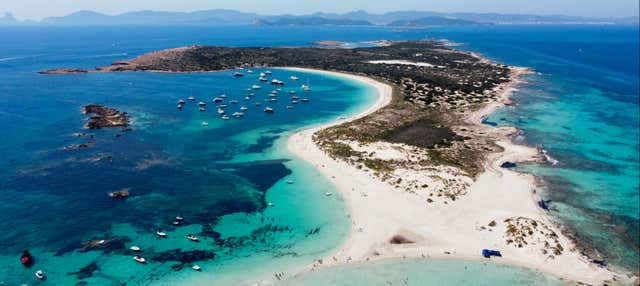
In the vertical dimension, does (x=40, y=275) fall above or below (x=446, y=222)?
above

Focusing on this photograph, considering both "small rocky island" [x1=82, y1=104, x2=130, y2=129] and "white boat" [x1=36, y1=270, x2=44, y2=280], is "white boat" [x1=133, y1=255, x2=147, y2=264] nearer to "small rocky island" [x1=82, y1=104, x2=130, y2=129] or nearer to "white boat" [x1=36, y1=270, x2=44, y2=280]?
"white boat" [x1=36, y1=270, x2=44, y2=280]

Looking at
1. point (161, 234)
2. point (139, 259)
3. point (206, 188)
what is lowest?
point (139, 259)

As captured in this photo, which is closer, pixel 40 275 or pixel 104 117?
pixel 40 275

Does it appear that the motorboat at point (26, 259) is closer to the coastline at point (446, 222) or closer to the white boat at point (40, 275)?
the white boat at point (40, 275)

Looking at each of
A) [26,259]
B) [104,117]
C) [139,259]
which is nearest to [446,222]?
[139,259]

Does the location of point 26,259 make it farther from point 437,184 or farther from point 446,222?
point 437,184

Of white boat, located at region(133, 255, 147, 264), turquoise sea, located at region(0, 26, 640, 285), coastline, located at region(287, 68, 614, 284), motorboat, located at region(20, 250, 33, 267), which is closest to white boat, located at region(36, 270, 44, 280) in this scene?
turquoise sea, located at region(0, 26, 640, 285)
